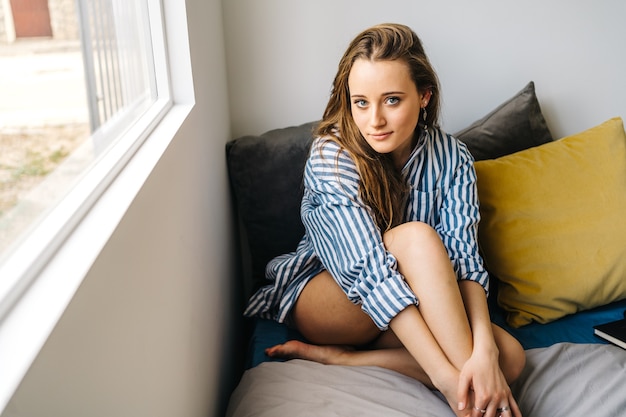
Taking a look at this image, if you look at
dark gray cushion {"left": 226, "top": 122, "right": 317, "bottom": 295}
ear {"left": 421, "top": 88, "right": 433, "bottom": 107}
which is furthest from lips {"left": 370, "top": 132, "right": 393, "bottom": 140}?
dark gray cushion {"left": 226, "top": 122, "right": 317, "bottom": 295}

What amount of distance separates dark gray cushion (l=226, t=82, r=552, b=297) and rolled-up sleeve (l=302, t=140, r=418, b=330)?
239 mm

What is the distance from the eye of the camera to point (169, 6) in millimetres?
1221

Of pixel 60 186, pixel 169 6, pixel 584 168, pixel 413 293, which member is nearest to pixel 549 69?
pixel 584 168

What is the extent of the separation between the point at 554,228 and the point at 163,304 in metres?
1.06

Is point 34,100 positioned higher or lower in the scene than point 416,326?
higher

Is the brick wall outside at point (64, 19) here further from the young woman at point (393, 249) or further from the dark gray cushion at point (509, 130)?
the dark gray cushion at point (509, 130)

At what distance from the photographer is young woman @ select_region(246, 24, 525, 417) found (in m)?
1.16

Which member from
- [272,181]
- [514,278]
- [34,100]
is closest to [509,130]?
[514,278]

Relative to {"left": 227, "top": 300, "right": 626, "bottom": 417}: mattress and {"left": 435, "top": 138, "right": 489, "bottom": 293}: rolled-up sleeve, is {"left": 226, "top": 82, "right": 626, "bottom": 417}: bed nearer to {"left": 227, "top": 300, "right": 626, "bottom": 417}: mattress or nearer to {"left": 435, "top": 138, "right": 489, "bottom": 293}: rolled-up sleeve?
{"left": 227, "top": 300, "right": 626, "bottom": 417}: mattress

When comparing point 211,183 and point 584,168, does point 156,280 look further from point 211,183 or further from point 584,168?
point 584,168

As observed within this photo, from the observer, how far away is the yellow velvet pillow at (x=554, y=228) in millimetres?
1517

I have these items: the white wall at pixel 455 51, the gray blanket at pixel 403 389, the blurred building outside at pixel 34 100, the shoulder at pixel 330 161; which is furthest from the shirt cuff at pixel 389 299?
the white wall at pixel 455 51

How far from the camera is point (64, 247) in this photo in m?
0.61

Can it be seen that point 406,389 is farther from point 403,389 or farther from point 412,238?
point 412,238
